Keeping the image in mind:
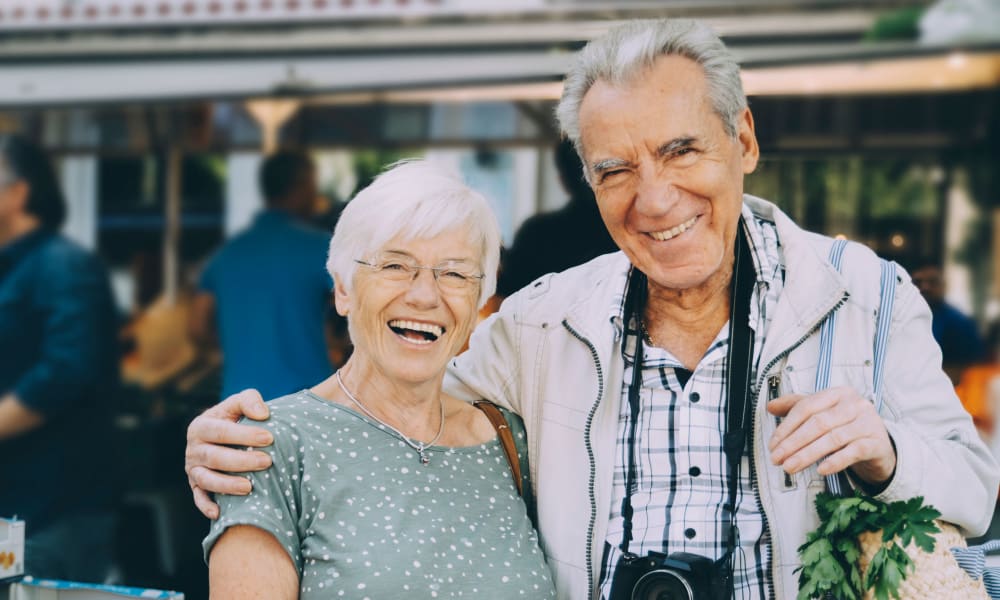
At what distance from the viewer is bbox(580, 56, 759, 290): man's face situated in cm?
193

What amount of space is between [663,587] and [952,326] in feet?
6.74

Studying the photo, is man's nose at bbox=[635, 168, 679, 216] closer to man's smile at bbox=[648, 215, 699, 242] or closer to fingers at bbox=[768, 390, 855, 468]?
man's smile at bbox=[648, 215, 699, 242]

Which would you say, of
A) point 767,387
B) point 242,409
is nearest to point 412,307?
point 242,409

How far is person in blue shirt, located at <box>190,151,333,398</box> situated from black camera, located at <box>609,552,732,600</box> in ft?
7.29

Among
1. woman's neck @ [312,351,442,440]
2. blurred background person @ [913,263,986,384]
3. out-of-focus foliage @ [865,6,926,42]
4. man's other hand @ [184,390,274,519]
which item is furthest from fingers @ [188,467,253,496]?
out-of-focus foliage @ [865,6,926,42]

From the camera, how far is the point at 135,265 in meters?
4.37

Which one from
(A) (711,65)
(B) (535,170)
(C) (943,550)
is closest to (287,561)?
(C) (943,550)

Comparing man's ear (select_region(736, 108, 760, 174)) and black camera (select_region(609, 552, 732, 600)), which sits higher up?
man's ear (select_region(736, 108, 760, 174))

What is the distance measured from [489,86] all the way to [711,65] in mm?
1908

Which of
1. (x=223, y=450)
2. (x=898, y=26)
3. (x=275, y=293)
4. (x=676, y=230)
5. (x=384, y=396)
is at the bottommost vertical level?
(x=223, y=450)

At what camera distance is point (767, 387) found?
1.93m

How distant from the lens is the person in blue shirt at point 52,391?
3361 mm

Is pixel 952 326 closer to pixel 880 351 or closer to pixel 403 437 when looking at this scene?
pixel 880 351

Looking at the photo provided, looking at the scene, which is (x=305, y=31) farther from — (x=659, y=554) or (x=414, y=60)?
(x=659, y=554)
